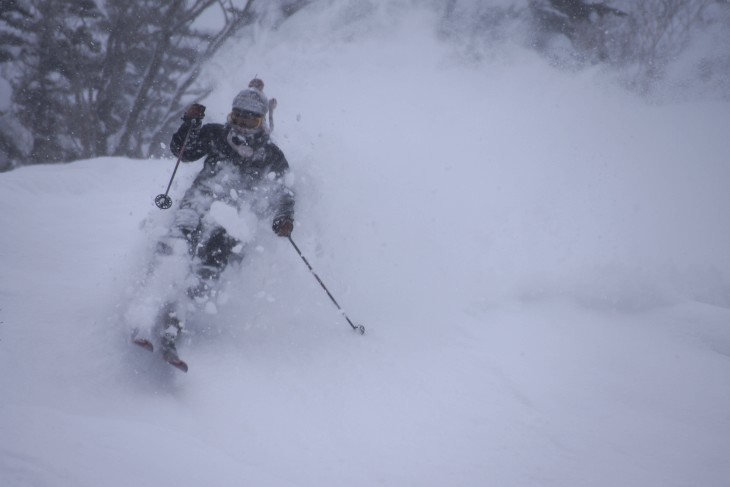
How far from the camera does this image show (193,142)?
10.9ft

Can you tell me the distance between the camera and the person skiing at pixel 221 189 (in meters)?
2.84

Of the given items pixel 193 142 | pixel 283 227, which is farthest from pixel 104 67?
pixel 283 227

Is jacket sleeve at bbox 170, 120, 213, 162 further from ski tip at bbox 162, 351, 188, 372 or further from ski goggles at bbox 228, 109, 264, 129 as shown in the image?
ski tip at bbox 162, 351, 188, 372

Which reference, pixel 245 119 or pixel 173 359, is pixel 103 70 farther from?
pixel 173 359

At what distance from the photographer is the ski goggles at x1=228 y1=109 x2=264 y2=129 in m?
3.24

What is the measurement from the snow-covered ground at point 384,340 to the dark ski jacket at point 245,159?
0.48 meters

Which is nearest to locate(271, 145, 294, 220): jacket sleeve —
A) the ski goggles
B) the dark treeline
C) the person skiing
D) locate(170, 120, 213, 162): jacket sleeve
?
the person skiing

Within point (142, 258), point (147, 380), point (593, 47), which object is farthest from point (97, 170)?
point (593, 47)

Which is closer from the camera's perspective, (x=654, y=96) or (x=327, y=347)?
(x=327, y=347)

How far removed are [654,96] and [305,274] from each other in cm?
1464

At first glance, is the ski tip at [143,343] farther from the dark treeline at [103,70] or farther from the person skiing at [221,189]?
the dark treeline at [103,70]

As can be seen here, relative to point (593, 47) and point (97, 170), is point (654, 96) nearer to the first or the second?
point (593, 47)

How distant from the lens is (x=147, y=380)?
2.36m

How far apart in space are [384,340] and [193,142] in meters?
2.44
